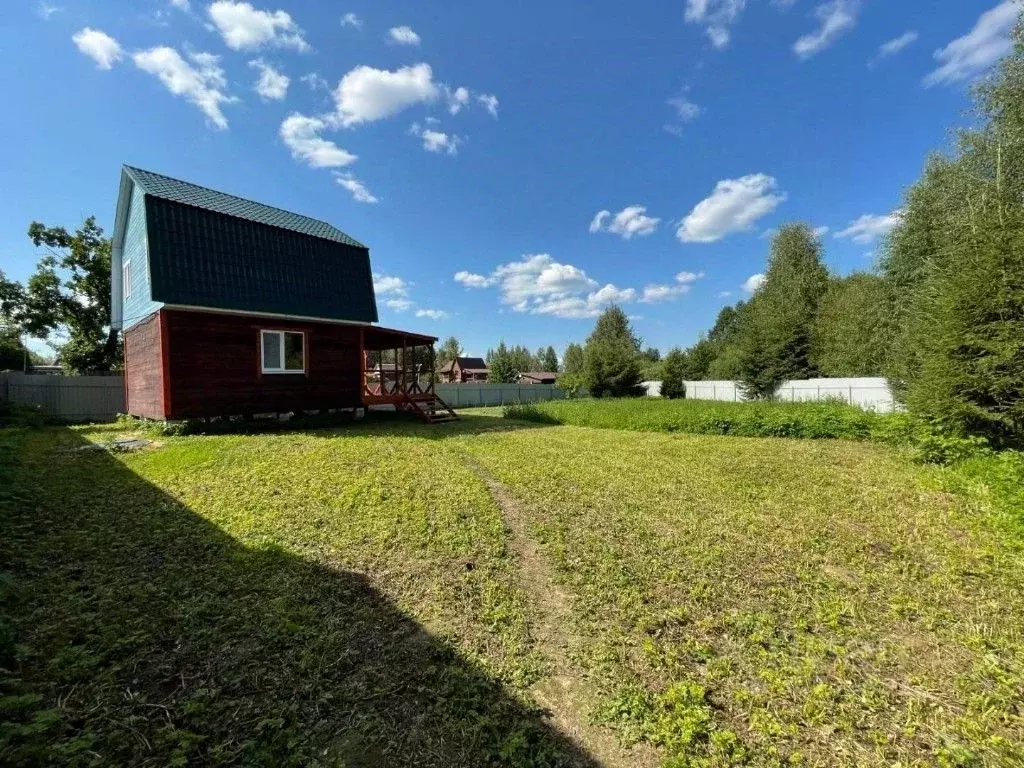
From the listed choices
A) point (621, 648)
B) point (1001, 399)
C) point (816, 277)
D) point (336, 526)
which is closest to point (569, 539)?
point (621, 648)

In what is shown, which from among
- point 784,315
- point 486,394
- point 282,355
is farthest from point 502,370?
point 282,355

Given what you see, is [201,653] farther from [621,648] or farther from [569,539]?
[569,539]

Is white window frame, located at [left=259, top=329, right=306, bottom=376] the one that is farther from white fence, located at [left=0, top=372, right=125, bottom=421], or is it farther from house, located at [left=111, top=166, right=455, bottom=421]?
white fence, located at [left=0, top=372, right=125, bottom=421]

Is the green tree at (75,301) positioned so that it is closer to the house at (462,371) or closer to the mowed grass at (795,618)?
the mowed grass at (795,618)

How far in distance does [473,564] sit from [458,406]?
22.8m

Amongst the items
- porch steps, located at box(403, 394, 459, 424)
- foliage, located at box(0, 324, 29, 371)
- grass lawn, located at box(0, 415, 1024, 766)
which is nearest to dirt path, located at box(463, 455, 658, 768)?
grass lawn, located at box(0, 415, 1024, 766)

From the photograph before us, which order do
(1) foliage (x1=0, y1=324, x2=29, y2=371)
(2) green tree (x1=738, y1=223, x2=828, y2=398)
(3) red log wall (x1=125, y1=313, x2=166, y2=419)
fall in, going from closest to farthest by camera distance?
(3) red log wall (x1=125, y1=313, x2=166, y2=419), (1) foliage (x1=0, y1=324, x2=29, y2=371), (2) green tree (x1=738, y1=223, x2=828, y2=398)

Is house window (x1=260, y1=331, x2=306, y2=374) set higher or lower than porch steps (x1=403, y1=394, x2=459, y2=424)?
higher

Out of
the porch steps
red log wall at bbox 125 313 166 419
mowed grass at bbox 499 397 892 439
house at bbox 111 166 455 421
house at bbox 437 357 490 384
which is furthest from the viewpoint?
house at bbox 437 357 490 384

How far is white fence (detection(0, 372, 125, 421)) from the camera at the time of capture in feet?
47.8

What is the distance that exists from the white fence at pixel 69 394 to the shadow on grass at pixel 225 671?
14.6 meters

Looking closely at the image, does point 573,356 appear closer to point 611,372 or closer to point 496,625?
point 611,372

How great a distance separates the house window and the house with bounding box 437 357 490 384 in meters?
44.1

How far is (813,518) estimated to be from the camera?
A: 5.44 metres
